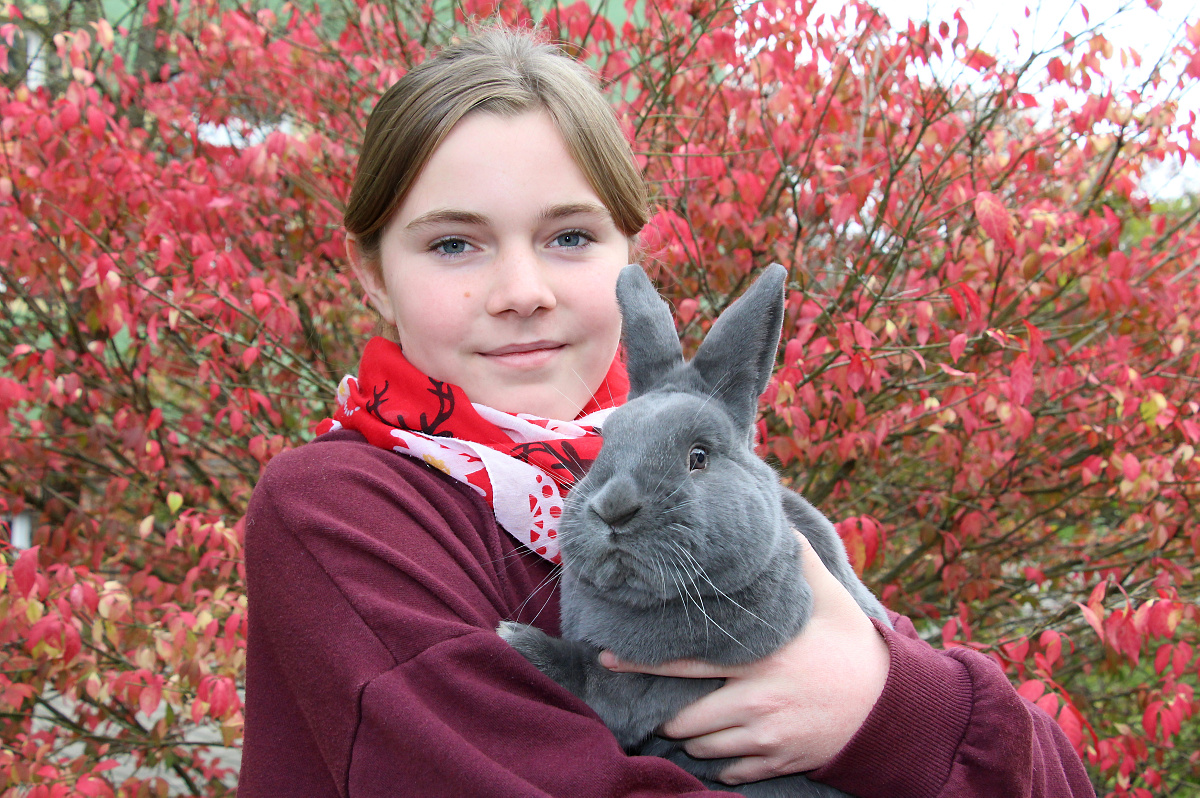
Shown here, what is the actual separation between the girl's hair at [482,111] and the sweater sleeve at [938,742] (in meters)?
1.09

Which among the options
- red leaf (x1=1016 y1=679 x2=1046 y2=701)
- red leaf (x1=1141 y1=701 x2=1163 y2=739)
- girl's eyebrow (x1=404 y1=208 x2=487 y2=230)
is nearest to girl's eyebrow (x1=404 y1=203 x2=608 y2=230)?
girl's eyebrow (x1=404 y1=208 x2=487 y2=230)

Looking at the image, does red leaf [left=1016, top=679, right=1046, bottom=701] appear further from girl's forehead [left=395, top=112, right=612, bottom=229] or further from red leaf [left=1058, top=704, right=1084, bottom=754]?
girl's forehead [left=395, top=112, right=612, bottom=229]

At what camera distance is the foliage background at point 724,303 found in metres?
3.05

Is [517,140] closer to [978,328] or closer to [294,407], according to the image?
[978,328]

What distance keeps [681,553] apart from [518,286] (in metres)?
0.64

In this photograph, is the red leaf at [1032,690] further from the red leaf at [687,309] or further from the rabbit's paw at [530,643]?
the rabbit's paw at [530,643]

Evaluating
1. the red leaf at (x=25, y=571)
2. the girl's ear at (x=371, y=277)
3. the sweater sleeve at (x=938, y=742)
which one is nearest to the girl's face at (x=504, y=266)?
the girl's ear at (x=371, y=277)

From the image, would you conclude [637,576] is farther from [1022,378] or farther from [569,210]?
[1022,378]

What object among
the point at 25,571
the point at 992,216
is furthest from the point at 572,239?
the point at 25,571

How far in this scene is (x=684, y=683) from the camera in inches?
57.2

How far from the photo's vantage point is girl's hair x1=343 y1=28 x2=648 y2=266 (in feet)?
5.84

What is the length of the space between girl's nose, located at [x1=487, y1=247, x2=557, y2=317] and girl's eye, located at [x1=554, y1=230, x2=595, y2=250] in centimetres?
10

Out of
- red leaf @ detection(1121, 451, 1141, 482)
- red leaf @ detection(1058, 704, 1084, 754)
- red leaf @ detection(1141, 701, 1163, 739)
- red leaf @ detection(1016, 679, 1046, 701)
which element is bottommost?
red leaf @ detection(1141, 701, 1163, 739)

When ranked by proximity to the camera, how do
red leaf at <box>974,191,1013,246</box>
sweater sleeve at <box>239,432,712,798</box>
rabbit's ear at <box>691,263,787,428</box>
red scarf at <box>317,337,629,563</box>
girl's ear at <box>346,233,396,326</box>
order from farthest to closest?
red leaf at <box>974,191,1013,246</box>, girl's ear at <box>346,233,396,326</box>, red scarf at <box>317,337,629,563</box>, rabbit's ear at <box>691,263,787,428</box>, sweater sleeve at <box>239,432,712,798</box>
